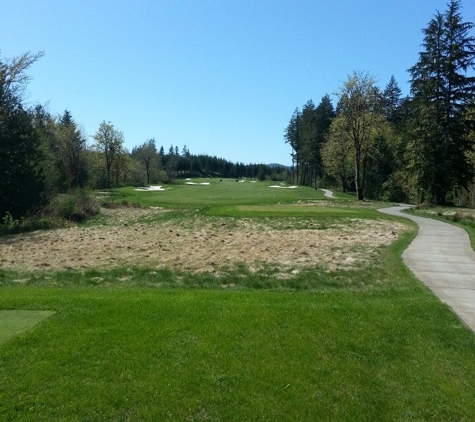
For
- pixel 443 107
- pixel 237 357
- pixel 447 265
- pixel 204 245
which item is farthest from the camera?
pixel 443 107

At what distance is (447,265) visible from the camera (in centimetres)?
1060

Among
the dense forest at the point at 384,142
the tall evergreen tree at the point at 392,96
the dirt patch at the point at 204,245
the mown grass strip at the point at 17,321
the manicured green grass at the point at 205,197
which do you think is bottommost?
the dirt patch at the point at 204,245

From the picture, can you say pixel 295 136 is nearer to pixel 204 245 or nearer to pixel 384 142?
pixel 384 142

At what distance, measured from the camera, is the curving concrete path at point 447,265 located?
7527mm

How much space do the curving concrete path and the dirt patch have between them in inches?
49.8

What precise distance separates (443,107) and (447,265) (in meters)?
25.9

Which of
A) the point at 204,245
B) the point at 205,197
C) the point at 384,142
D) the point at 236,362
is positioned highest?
the point at 384,142

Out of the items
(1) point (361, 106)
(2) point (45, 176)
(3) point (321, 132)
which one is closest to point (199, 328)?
(2) point (45, 176)

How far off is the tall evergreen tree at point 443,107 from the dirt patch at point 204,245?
585 inches

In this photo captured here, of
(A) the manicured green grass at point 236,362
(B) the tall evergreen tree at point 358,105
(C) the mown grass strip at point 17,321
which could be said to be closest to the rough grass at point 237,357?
(A) the manicured green grass at point 236,362

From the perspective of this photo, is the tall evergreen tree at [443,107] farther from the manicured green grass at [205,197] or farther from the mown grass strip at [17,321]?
the mown grass strip at [17,321]

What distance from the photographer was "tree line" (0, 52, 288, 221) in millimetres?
25125

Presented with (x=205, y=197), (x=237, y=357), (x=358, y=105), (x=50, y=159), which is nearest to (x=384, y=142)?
(x=358, y=105)

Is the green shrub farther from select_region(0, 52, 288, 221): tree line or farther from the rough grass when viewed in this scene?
the rough grass
